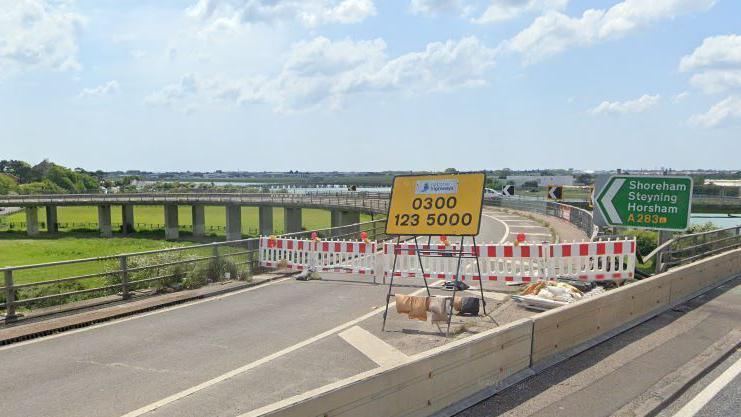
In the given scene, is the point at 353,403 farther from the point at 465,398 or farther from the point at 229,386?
the point at 229,386

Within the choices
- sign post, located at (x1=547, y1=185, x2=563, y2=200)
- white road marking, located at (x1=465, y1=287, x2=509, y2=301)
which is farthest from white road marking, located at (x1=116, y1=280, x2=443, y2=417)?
sign post, located at (x1=547, y1=185, x2=563, y2=200)

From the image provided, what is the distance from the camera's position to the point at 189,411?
655 cm

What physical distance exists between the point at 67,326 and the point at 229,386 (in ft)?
15.6

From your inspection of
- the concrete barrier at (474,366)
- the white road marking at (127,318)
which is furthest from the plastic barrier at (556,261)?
the white road marking at (127,318)

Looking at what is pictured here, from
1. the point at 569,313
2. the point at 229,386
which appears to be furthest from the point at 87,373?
the point at 569,313

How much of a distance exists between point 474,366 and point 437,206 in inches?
182

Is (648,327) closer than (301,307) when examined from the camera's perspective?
Yes

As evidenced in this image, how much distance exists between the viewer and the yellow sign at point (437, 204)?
10.4 meters

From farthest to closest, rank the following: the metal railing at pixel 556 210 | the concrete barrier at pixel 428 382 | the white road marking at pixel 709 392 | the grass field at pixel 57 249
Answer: the grass field at pixel 57 249, the metal railing at pixel 556 210, the white road marking at pixel 709 392, the concrete barrier at pixel 428 382

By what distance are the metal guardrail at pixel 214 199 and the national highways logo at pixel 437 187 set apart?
2108 inches

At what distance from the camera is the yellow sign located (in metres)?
10.4

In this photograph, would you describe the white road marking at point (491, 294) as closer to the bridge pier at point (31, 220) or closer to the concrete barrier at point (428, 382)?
the concrete barrier at point (428, 382)

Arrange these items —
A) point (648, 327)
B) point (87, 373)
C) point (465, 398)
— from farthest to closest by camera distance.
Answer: point (648, 327) → point (87, 373) → point (465, 398)

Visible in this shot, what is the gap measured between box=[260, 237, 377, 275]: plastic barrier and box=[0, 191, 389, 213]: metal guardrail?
4670 cm
